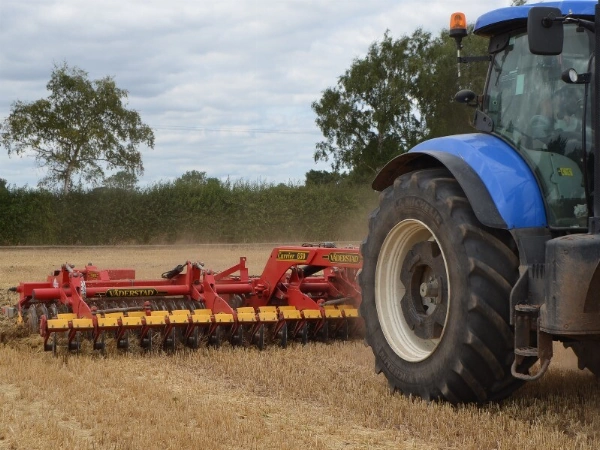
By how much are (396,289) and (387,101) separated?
31111mm

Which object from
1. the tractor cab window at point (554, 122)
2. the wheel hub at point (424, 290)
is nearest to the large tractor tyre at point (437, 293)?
the wheel hub at point (424, 290)

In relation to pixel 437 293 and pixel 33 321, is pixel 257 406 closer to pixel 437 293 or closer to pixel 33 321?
pixel 437 293

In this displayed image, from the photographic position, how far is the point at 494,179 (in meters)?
4.60

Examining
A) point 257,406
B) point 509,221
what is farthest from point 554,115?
point 257,406

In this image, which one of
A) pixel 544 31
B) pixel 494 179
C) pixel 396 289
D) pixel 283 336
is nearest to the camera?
pixel 544 31

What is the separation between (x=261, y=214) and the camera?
28.8 m

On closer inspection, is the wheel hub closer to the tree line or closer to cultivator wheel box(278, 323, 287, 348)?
cultivator wheel box(278, 323, 287, 348)

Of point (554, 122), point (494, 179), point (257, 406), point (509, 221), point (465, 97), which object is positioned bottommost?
point (257, 406)

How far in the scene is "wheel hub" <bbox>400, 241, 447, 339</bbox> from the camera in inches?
196

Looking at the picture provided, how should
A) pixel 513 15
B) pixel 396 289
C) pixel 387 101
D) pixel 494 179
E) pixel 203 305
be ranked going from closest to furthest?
pixel 494 179, pixel 513 15, pixel 396 289, pixel 203 305, pixel 387 101

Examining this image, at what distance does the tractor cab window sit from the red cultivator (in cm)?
308

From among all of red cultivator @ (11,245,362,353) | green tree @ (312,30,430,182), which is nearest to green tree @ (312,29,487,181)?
green tree @ (312,30,430,182)

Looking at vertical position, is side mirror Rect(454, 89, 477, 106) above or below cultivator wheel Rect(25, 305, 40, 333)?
above

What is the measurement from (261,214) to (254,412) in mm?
24033
